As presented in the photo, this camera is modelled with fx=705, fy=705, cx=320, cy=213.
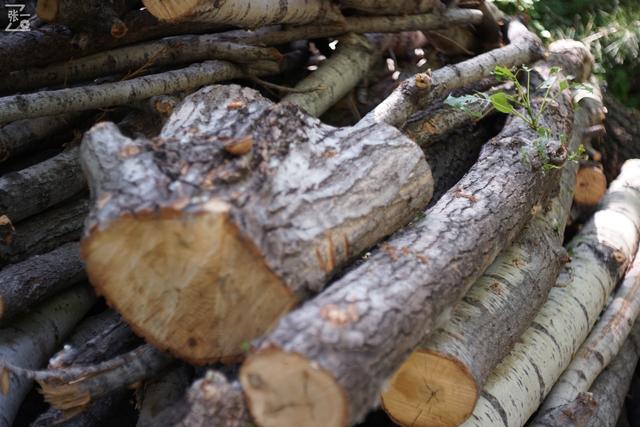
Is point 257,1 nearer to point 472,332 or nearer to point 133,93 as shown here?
point 133,93

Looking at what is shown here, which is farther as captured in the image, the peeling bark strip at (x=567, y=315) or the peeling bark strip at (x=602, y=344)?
the peeling bark strip at (x=602, y=344)

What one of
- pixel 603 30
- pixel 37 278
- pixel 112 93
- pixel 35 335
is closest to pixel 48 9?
pixel 112 93

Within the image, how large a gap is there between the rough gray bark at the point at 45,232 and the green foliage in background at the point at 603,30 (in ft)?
12.7

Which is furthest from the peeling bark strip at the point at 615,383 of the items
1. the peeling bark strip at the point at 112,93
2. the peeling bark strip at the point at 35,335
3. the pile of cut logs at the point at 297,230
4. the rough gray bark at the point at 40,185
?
the rough gray bark at the point at 40,185

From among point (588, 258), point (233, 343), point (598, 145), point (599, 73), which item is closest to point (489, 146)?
point (588, 258)

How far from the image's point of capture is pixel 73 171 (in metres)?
3.56

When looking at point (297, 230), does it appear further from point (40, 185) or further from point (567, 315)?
point (567, 315)

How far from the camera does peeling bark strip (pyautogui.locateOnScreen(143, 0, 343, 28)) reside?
321 cm

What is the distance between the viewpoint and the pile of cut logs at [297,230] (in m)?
2.16

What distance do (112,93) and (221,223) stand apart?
1.73 meters

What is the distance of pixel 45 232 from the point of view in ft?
11.2

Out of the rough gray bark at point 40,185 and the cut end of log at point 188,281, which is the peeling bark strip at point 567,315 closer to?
the cut end of log at point 188,281

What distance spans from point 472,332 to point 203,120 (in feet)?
4.44

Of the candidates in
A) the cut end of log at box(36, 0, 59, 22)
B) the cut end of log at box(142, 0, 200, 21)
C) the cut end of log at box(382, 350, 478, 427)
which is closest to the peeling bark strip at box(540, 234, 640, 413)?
the cut end of log at box(382, 350, 478, 427)
